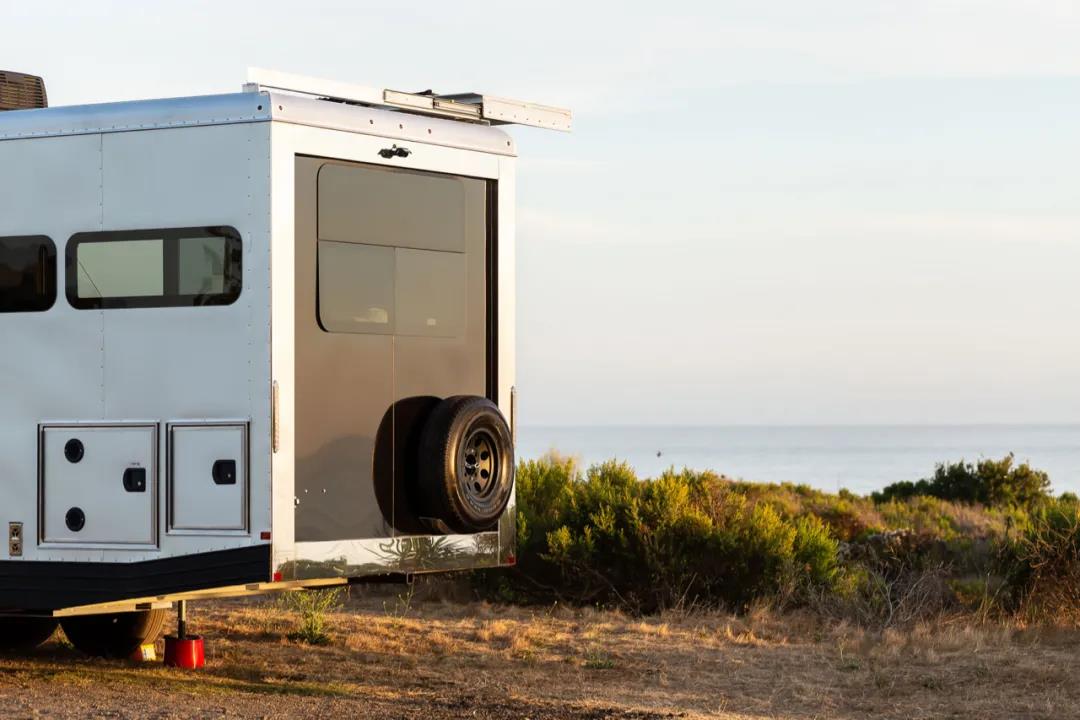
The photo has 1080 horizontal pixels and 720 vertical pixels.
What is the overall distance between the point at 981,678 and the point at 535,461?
6670 mm

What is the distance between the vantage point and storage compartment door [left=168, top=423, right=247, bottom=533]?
7672 millimetres

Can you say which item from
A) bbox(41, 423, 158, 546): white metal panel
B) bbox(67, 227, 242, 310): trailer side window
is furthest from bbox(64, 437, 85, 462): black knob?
bbox(67, 227, 242, 310): trailer side window

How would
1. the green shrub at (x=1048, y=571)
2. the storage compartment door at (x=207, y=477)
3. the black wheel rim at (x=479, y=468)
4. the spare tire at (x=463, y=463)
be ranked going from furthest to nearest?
1. the green shrub at (x=1048, y=571)
2. the black wheel rim at (x=479, y=468)
3. the spare tire at (x=463, y=463)
4. the storage compartment door at (x=207, y=477)

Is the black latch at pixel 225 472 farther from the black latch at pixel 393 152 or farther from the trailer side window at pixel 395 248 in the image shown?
the black latch at pixel 393 152

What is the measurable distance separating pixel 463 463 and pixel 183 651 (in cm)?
261

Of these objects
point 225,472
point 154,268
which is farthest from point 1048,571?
point 154,268

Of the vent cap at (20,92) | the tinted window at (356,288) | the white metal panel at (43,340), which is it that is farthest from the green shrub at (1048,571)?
the vent cap at (20,92)

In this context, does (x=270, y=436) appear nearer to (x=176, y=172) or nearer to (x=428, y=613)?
(x=176, y=172)

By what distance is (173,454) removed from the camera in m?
7.82

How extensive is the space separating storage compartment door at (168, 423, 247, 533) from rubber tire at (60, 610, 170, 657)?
2.55m

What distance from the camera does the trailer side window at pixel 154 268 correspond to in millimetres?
7852

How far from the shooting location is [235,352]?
7773 mm

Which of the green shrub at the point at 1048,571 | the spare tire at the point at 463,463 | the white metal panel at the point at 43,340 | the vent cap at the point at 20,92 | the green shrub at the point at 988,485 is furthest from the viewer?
the green shrub at the point at 988,485

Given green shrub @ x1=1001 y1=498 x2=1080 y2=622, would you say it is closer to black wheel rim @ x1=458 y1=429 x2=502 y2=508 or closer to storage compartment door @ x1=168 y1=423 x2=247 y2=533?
black wheel rim @ x1=458 y1=429 x2=502 y2=508
